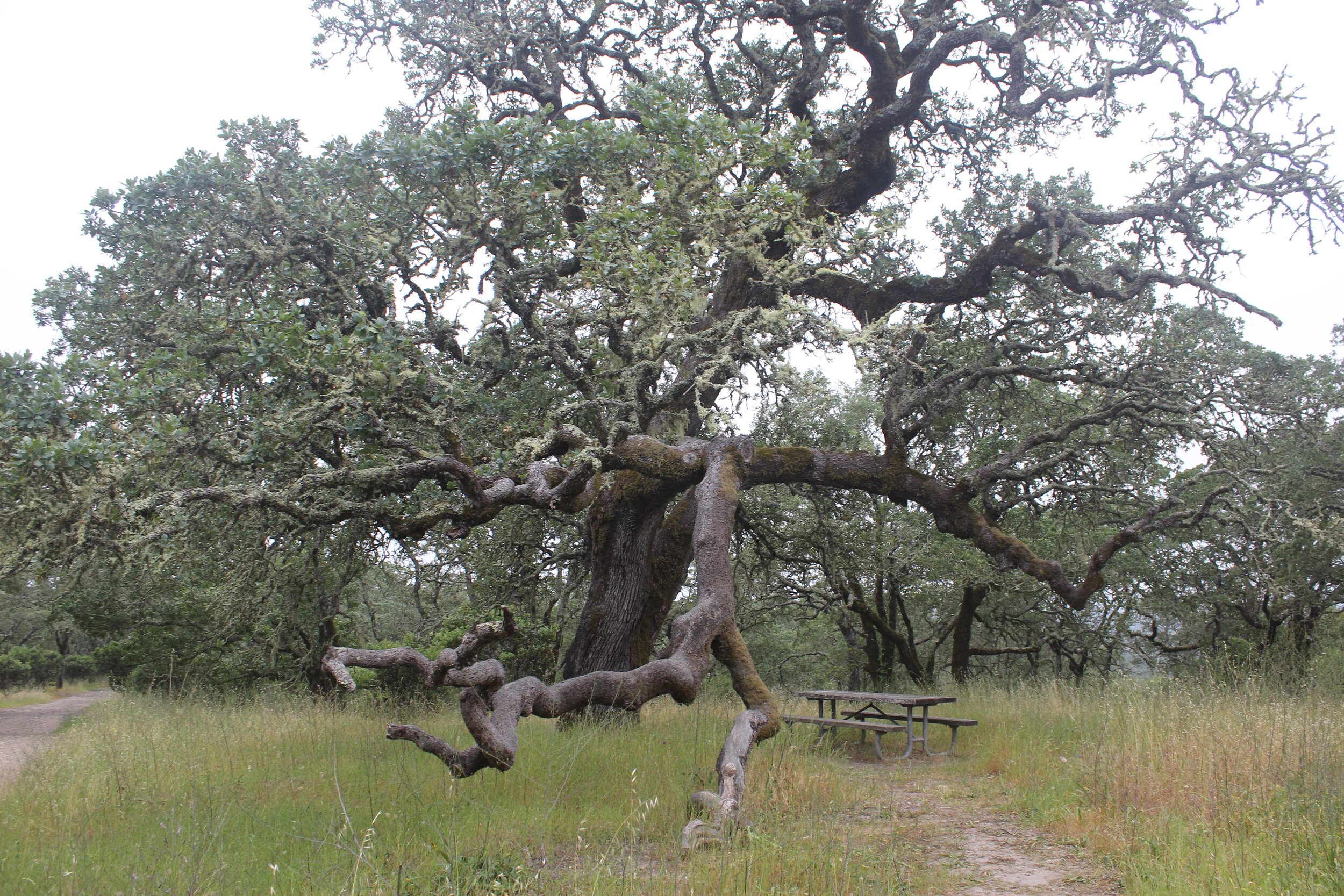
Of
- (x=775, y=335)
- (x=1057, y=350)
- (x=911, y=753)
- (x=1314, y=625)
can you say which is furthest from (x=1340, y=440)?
(x=775, y=335)

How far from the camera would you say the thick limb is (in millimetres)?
3846

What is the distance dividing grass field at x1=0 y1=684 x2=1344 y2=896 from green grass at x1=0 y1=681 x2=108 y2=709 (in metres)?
20.7

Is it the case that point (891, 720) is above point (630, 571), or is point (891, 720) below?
below

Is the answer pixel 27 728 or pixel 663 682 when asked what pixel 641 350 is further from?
pixel 27 728

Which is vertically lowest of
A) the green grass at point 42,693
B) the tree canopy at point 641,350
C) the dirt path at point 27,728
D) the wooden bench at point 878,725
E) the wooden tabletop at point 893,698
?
the green grass at point 42,693

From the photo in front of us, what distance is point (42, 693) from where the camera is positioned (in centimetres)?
2714

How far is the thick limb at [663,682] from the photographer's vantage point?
12.6 feet

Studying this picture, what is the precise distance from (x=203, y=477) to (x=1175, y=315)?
10442mm

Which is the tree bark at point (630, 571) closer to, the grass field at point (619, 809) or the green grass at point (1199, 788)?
the grass field at point (619, 809)

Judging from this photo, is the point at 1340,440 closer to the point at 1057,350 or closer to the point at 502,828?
the point at 1057,350

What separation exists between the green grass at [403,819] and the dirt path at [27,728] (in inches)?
18.5

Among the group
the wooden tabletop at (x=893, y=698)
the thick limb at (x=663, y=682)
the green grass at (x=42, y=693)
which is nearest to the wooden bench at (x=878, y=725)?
the wooden tabletop at (x=893, y=698)

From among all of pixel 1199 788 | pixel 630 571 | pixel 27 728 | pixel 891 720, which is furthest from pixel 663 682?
pixel 27 728

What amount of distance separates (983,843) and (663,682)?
2.41m
